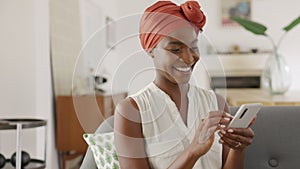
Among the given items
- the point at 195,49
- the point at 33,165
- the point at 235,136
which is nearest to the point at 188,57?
the point at 195,49

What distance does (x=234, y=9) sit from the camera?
6.61 meters

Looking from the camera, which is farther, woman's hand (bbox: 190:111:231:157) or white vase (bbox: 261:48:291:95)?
white vase (bbox: 261:48:291:95)

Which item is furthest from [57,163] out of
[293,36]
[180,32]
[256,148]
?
[293,36]

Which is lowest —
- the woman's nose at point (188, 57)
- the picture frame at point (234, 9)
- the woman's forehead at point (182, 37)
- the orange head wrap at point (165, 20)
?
the woman's nose at point (188, 57)

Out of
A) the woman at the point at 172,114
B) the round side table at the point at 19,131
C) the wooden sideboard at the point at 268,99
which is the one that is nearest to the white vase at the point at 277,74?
the wooden sideboard at the point at 268,99

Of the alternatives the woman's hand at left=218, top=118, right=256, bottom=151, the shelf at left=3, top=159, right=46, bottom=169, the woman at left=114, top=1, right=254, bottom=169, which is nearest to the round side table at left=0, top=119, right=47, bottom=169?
the shelf at left=3, top=159, right=46, bottom=169

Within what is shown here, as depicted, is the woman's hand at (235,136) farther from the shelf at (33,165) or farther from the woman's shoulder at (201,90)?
the shelf at (33,165)

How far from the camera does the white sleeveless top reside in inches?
38.8

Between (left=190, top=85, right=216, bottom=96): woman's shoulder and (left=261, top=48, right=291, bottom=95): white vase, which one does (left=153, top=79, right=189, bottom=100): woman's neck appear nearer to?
(left=190, top=85, right=216, bottom=96): woman's shoulder

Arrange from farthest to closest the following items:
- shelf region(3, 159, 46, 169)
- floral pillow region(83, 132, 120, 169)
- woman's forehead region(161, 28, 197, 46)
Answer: shelf region(3, 159, 46, 169) → floral pillow region(83, 132, 120, 169) → woman's forehead region(161, 28, 197, 46)

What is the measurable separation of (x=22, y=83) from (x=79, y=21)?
136 cm

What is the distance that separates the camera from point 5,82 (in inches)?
99.3

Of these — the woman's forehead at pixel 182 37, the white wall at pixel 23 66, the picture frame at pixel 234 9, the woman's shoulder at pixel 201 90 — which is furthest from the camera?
the picture frame at pixel 234 9

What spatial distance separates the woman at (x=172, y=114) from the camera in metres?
0.89
